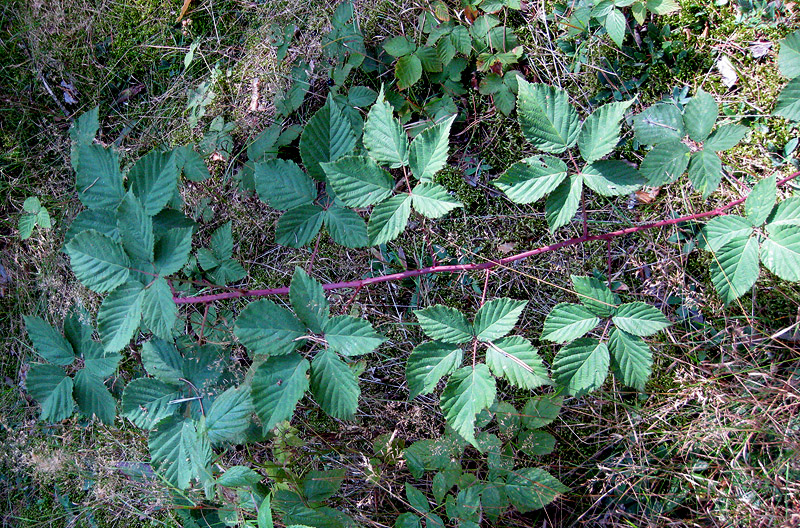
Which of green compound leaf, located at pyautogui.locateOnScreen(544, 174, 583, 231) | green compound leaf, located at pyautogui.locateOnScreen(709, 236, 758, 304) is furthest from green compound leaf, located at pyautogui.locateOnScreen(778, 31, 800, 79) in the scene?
green compound leaf, located at pyautogui.locateOnScreen(544, 174, 583, 231)

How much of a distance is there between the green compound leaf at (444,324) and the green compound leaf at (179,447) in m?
0.66

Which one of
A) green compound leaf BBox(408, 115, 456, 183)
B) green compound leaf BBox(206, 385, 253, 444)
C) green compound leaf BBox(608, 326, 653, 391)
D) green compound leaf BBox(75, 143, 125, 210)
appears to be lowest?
green compound leaf BBox(608, 326, 653, 391)

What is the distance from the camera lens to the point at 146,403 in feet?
4.77

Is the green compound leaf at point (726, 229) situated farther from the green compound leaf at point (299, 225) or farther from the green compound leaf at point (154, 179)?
the green compound leaf at point (154, 179)

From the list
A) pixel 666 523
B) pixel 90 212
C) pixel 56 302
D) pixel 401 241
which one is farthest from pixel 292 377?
pixel 56 302

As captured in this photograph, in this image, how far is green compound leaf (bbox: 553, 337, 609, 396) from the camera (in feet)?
4.51

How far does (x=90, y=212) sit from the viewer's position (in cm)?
140

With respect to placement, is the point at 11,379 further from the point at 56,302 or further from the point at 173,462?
the point at 173,462

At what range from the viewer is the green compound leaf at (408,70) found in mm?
1878

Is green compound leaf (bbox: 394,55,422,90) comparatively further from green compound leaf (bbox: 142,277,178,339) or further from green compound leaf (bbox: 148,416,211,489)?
green compound leaf (bbox: 148,416,211,489)

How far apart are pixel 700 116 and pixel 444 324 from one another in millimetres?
868

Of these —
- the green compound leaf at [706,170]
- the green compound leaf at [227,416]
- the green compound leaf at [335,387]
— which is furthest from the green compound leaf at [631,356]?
the green compound leaf at [227,416]

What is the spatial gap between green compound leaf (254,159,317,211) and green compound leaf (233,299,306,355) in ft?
0.96

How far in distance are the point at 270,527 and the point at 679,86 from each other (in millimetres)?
1849
